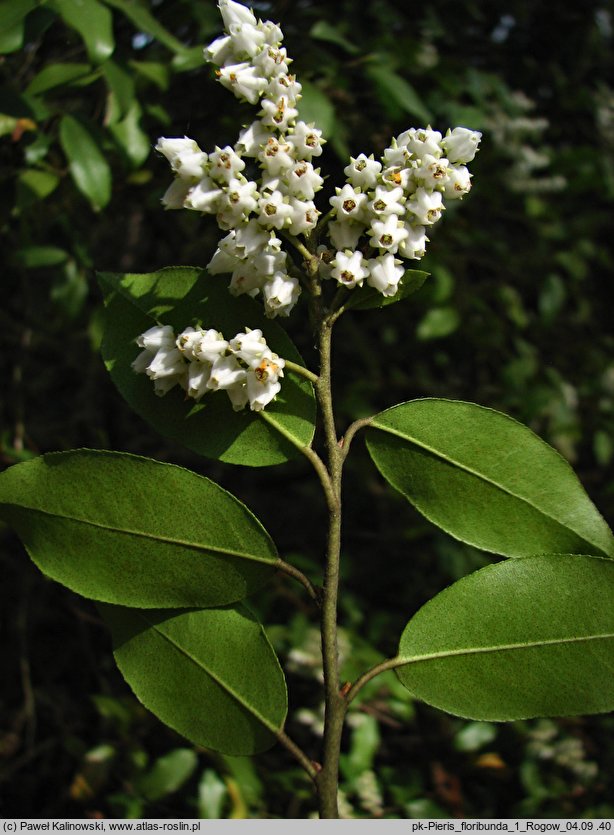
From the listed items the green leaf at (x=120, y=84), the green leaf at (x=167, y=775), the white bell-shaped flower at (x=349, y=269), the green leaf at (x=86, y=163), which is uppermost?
the white bell-shaped flower at (x=349, y=269)

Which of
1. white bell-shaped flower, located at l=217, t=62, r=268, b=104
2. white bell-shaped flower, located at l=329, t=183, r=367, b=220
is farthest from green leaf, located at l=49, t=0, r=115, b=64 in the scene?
white bell-shaped flower, located at l=329, t=183, r=367, b=220

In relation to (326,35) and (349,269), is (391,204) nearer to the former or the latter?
(349,269)

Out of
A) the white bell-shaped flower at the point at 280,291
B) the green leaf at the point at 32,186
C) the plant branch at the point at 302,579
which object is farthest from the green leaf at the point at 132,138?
the plant branch at the point at 302,579

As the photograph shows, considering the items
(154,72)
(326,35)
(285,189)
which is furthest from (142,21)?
(285,189)

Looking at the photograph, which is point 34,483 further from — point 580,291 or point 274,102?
point 580,291

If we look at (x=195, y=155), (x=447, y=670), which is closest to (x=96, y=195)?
(x=195, y=155)

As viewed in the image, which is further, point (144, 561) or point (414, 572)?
point (414, 572)

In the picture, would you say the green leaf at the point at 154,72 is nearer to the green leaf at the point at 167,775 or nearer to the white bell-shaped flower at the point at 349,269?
the white bell-shaped flower at the point at 349,269
